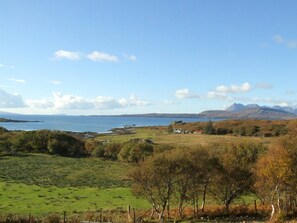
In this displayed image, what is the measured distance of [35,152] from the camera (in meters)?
119

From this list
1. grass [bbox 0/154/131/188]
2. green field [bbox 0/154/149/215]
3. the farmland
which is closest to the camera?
the farmland

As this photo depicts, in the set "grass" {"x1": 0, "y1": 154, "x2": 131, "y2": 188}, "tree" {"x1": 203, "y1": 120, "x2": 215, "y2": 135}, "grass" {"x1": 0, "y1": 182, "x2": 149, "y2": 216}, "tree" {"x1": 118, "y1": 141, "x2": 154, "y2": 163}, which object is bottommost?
"grass" {"x1": 0, "y1": 154, "x2": 131, "y2": 188}

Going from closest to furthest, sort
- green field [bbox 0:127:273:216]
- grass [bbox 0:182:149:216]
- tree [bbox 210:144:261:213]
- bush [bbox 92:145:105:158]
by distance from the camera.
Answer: tree [bbox 210:144:261:213] → grass [bbox 0:182:149:216] → green field [bbox 0:127:273:216] → bush [bbox 92:145:105:158]

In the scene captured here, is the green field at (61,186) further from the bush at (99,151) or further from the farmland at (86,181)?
the bush at (99,151)

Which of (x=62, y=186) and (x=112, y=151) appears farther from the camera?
(x=112, y=151)

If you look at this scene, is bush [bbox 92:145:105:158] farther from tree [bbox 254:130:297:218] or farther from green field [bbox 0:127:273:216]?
tree [bbox 254:130:297:218]

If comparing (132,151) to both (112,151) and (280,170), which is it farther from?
(280,170)

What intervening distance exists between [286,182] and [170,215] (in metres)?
12.9

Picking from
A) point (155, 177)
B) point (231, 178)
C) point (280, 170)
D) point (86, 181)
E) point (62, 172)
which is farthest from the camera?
point (62, 172)

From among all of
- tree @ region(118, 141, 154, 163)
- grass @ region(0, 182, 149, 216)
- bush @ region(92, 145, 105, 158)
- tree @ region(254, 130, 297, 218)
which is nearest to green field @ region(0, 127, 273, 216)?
grass @ region(0, 182, 149, 216)

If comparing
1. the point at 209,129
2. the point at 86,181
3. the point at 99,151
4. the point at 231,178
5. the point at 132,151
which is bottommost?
the point at 86,181

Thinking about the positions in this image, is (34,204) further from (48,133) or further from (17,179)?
(48,133)

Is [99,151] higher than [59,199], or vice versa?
[99,151]


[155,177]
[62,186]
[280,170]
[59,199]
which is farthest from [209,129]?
[280,170]
